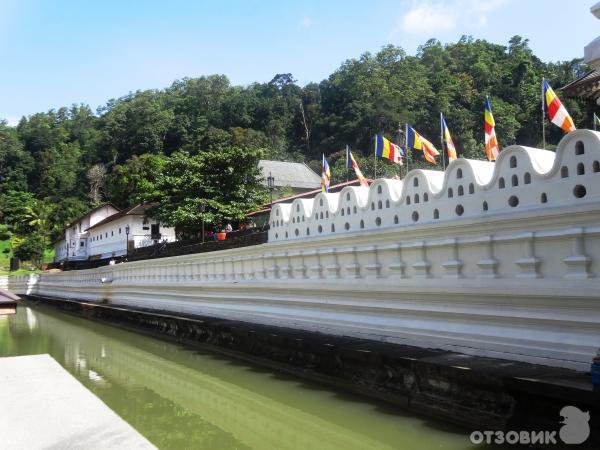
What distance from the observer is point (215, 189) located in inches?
850

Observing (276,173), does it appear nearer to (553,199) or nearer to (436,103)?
(436,103)

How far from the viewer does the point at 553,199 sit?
5.35 meters

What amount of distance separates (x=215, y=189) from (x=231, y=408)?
1500 centimetres

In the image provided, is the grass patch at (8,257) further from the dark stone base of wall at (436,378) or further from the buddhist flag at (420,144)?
the dark stone base of wall at (436,378)

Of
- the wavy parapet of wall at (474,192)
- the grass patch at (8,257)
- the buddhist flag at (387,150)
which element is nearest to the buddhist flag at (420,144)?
the buddhist flag at (387,150)

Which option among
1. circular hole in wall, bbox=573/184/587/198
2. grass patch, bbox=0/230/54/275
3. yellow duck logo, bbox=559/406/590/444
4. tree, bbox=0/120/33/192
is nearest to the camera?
yellow duck logo, bbox=559/406/590/444

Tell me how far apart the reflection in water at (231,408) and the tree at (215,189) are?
8792 mm

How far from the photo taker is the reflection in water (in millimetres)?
5770

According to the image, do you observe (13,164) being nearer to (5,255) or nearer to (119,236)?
(5,255)

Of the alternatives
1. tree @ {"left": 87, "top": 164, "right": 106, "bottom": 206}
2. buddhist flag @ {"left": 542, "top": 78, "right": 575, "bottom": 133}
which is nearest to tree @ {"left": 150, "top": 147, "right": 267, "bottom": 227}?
buddhist flag @ {"left": 542, "top": 78, "right": 575, "bottom": 133}

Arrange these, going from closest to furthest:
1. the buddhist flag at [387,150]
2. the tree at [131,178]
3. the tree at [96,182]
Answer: the buddhist flag at [387,150], the tree at [131,178], the tree at [96,182]

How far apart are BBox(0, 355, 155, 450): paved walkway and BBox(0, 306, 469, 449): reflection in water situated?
1231mm

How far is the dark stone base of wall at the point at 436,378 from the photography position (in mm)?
4395

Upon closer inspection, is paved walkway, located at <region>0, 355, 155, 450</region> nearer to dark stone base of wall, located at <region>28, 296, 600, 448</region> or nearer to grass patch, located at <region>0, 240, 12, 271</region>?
dark stone base of wall, located at <region>28, 296, 600, 448</region>
